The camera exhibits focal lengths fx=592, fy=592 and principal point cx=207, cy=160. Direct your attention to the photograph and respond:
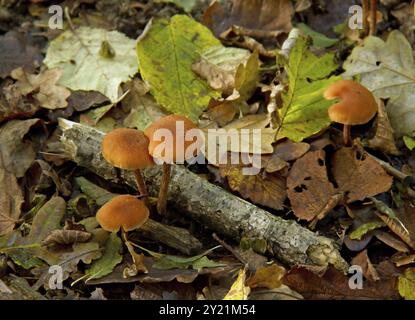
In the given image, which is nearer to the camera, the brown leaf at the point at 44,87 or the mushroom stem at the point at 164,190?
the mushroom stem at the point at 164,190

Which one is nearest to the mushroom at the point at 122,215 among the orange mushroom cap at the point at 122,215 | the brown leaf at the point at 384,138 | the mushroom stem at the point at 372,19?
the orange mushroom cap at the point at 122,215

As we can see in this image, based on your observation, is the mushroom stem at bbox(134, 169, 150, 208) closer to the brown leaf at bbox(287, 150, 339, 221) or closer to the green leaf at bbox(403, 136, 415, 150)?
the brown leaf at bbox(287, 150, 339, 221)

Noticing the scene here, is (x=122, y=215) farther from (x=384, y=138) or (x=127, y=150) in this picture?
(x=384, y=138)

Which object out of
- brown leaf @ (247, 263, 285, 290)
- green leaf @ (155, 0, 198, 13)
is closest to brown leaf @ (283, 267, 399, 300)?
brown leaf @ (247, 263, 285, 290)

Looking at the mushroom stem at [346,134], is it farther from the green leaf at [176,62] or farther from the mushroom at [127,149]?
the mushroom at [127,149]
